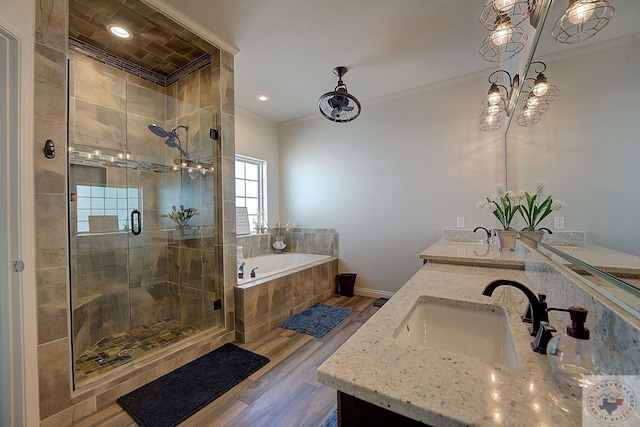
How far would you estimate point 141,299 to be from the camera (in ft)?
8.29

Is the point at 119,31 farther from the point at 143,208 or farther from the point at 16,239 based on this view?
the point at 16,239

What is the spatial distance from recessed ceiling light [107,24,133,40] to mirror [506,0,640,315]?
9.71 feet

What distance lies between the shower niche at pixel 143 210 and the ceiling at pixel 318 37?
1.17ft

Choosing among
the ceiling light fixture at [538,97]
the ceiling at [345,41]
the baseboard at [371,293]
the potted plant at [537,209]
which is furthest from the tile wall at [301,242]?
the ceiling light fixture at [538,97]

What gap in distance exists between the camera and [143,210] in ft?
7.88

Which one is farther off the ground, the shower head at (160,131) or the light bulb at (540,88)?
the shower head at (160,131)

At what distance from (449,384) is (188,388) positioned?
1821mm

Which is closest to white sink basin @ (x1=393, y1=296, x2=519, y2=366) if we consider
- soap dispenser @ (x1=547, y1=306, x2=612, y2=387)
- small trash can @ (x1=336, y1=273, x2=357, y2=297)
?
soap dispenser @ (x1=547, y1=306, x2=612, y2=387)

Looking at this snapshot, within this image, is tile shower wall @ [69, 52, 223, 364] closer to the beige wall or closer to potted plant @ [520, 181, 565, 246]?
the beige wall

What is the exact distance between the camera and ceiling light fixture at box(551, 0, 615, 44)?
0.71m

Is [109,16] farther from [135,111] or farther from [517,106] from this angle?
[517,106]

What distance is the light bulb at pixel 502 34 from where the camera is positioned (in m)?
1.40

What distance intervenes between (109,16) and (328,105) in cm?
194

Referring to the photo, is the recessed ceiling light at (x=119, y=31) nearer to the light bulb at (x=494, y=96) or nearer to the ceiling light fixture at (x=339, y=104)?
the ceiling light fixture at (x=339, y=104)
